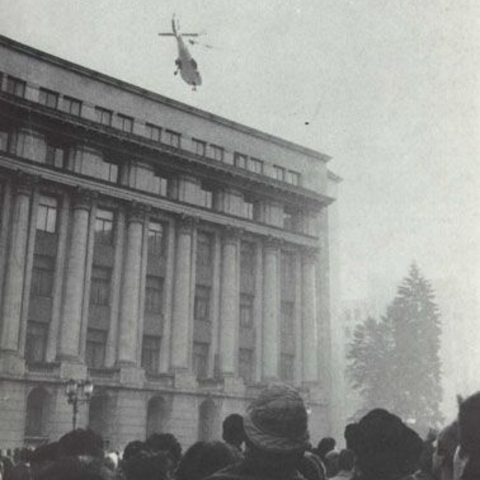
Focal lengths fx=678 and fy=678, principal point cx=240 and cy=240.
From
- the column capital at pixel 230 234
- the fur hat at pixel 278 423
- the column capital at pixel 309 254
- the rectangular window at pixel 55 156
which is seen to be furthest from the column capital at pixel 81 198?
the fur hat at pixel 278 423

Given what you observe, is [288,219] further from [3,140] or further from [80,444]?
[80,444]

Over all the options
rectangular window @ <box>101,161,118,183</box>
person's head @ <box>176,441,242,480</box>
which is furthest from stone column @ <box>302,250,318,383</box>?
person's head @ <box>176,441,242,480</box>

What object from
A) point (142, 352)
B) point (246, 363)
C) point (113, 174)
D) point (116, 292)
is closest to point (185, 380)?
A: point (142, 352)

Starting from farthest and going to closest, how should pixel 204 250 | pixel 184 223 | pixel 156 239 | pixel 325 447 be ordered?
pixel 204 250
pixel 184 223
pixel 156 239
pixel 325 447

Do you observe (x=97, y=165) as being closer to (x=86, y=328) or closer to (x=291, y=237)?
(x=86, y=328)

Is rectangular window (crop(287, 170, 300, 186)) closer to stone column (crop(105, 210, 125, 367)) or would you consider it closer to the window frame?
the window frame
